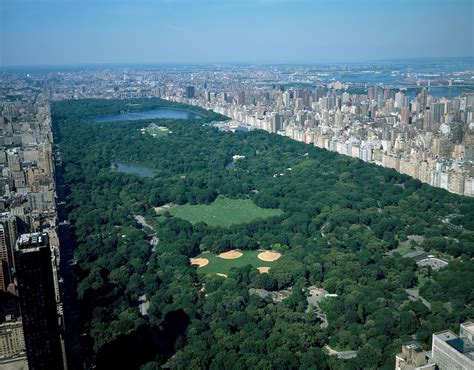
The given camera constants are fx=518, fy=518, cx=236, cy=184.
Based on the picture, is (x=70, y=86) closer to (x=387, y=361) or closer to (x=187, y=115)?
(x=187, y=115)

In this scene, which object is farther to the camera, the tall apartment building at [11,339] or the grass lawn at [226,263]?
the grass lawn at [226,263]

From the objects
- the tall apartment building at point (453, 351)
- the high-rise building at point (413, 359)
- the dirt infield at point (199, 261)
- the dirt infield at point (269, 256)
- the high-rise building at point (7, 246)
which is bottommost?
the dirt infield at point (269, 256)

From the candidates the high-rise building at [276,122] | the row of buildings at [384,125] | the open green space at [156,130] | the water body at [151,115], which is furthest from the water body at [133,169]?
the water body at [151,115]

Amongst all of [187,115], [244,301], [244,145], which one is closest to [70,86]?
[187,115]

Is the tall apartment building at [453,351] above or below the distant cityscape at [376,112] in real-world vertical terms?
below

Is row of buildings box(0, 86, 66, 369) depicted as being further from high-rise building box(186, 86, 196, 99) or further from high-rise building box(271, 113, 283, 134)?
high-rise building box(186, 86, 196, 99)

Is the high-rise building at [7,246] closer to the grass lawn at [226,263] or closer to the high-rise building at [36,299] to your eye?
the high-rise building at [36,299]
